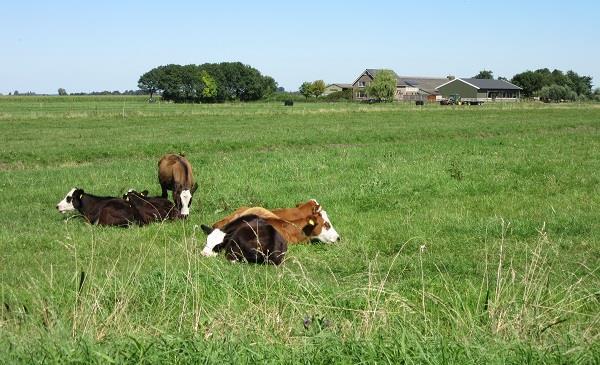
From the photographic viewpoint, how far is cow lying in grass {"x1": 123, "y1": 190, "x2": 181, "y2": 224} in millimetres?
12143

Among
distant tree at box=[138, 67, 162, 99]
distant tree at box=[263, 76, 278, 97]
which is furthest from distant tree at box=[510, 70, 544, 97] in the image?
distant tree at box=[138, 67, 162, 99]

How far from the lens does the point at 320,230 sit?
10297 millimetres

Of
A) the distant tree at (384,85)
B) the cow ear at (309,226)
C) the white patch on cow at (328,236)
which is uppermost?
the distant tree at (384,85)

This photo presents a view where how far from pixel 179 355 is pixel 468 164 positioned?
49.3ft

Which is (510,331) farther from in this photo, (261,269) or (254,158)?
(254,158)

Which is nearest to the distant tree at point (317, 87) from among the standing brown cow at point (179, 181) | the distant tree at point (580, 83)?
the distant tree at point (580, 83)

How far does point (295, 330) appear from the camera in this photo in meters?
5.00

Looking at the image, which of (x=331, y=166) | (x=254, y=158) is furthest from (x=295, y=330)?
(x=254, y=158)

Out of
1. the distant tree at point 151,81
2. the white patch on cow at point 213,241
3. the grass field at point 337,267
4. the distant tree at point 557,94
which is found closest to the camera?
the grass field at point 337,267

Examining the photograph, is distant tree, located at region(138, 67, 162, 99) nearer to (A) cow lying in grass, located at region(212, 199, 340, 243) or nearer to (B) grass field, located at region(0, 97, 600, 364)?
(B) grass field, located at region(0, 97, 600, 364)

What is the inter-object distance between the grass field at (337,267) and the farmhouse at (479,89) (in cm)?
11651

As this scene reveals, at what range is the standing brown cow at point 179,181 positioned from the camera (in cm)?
1311

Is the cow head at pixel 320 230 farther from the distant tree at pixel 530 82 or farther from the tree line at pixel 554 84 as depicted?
the distant tree at pixel 530 82

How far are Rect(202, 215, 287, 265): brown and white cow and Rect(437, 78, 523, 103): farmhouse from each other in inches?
5214
